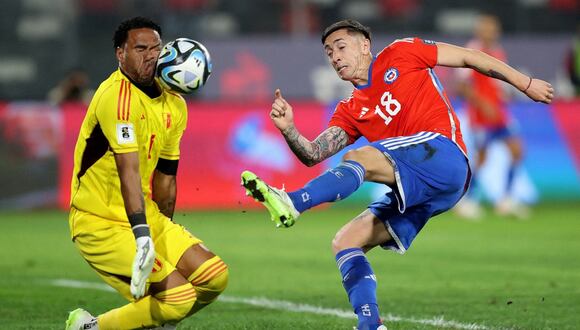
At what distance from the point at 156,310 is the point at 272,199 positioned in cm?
120

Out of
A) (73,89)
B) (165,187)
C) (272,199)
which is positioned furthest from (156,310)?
(73,89)

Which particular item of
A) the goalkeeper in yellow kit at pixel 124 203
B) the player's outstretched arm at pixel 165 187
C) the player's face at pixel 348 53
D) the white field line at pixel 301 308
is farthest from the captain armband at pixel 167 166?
the white field line at pixel 301 308

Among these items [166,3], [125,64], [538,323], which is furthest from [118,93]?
[166,3]

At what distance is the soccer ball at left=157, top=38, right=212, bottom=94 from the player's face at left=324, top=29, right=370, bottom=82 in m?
0.92

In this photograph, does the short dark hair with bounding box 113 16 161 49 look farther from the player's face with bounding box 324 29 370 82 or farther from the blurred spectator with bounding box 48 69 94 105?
the blurred spectator with bounding box 48 69 94 105

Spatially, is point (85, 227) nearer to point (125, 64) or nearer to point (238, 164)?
point (125, 64)

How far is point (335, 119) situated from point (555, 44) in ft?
49.8

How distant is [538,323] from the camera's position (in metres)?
8.16

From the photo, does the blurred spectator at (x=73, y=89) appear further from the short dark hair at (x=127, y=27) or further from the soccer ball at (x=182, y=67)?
the soccer ball at (x=182, y=67)

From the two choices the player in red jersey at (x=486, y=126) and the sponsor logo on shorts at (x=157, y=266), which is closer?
the sponsor logo on shorts at (x=157, y=266)

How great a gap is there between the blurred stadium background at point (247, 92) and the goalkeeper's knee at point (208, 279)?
5.31 meters

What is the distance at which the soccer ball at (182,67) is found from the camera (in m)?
6.85

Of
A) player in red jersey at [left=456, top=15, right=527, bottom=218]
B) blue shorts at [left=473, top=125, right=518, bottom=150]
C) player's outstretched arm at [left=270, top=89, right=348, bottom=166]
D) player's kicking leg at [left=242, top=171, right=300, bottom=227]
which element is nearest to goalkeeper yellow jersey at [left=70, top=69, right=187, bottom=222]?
player's outstretched arm at [left=270, top=89, right=348, bottom=166]

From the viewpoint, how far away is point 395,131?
7457 mm
